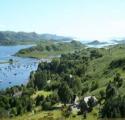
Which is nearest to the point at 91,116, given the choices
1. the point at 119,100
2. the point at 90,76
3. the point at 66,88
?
the point at 119,100

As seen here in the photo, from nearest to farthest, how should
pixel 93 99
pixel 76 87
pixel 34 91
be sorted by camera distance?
pixel 93 99
pixel 76 87
pixel 34 91

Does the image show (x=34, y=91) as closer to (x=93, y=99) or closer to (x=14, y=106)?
(x=14, y=106)

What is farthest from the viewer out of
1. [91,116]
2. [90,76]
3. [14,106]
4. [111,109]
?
[90,76]

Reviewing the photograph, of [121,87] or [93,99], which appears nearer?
[93,99]

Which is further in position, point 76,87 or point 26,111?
point 76,87

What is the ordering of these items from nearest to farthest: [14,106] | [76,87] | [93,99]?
[93,99]
[14,106]
[76,87]

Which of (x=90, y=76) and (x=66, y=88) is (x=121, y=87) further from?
(x=90, y=76)

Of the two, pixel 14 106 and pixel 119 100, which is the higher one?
pixel 119 100

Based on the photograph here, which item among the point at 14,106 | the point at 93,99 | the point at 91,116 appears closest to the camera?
the point at 91,116

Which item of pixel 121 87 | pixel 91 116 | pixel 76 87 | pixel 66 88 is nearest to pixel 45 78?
pixel 76 87
